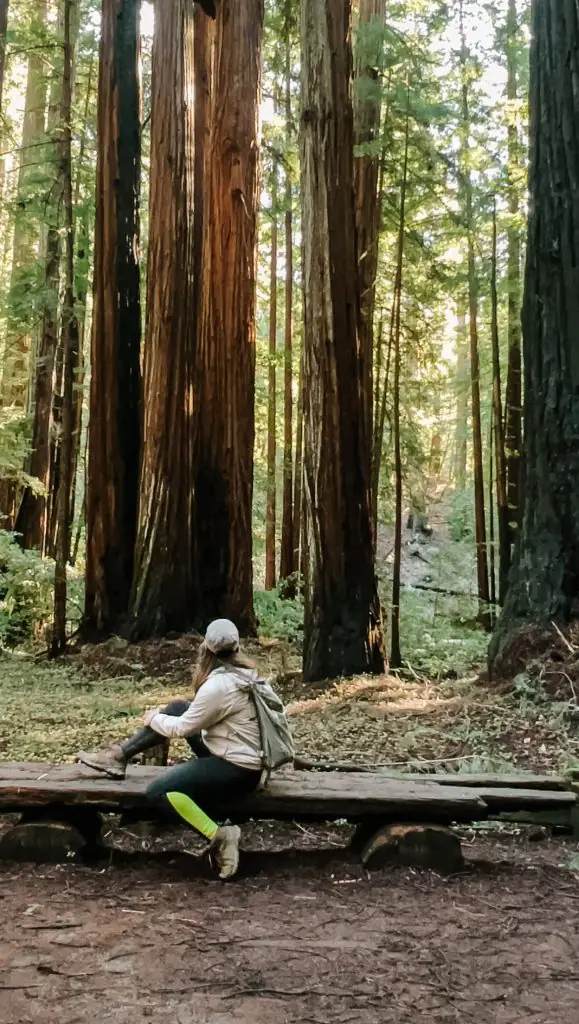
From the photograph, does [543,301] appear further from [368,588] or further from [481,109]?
[481,109]

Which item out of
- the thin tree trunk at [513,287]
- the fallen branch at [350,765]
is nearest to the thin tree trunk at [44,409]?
the thin tree trunk at [513,287]

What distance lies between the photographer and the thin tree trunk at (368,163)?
9477 mm

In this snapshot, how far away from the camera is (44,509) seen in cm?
1609

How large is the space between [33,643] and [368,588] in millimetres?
6461

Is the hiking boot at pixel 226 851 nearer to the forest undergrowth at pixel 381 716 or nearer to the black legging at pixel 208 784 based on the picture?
the black legging at pixel 208 784

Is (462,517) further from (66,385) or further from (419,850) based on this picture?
(419,850)

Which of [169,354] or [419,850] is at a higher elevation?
[169,354]

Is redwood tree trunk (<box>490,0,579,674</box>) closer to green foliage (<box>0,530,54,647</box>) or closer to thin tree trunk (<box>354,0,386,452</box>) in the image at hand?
thin tree trunk (<box>354,0,386,452</box>)

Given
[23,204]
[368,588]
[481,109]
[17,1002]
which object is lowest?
[17,1002]

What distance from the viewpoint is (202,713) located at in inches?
161

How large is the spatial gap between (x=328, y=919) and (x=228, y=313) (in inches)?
375

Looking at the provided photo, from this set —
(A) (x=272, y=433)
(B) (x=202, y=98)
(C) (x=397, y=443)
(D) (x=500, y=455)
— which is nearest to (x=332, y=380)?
(C) (x=397, y=443)

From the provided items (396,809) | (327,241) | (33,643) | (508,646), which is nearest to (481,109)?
(327,241)

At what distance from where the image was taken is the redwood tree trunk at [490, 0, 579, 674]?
21.6ft
